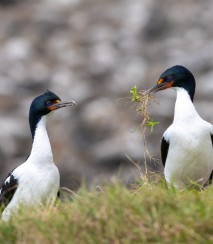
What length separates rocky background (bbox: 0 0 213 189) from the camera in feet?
93.2

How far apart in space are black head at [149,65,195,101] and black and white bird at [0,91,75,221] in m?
0.99

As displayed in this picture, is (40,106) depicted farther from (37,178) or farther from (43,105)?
(37,178)

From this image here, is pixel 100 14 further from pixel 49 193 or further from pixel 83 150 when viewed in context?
pixel 49 193

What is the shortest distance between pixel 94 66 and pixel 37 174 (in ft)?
73.2

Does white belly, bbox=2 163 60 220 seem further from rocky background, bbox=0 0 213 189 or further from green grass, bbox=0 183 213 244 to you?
rocky background, bbox=0 0 213 189

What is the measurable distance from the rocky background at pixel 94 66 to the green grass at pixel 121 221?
54.1 feet

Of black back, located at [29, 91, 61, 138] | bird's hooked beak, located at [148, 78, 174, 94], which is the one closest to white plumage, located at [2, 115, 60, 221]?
black back, located at [29, 91, 61, 138]

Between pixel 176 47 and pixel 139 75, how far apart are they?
2.98m

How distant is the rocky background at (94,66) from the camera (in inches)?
1118

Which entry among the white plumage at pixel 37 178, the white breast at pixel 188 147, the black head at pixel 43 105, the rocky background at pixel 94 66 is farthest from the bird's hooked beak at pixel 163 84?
the rocky background at pixel 94 66

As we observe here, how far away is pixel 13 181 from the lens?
38.1 feet

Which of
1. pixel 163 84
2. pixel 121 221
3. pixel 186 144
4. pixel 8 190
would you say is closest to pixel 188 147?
pixel 186 144

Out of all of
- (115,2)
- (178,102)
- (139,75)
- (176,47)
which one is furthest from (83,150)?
(178,102)

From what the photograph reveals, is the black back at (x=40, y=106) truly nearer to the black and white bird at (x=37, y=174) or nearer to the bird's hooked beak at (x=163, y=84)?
the black and white bird at (x=37, y=174)
